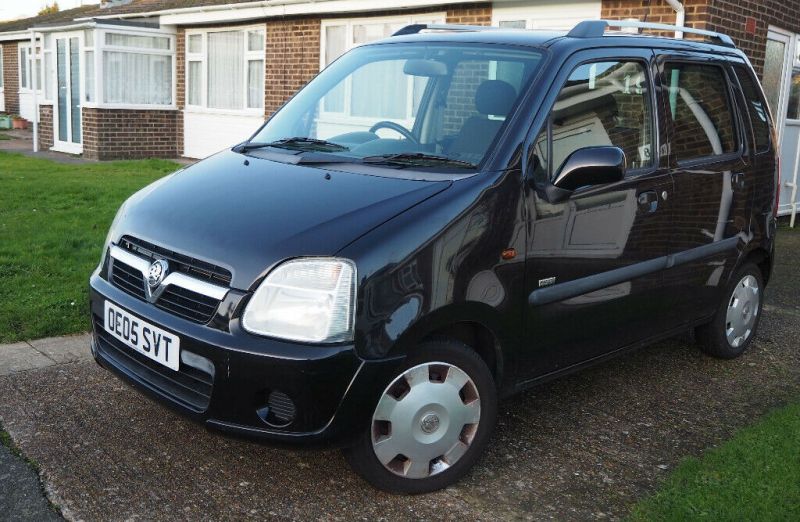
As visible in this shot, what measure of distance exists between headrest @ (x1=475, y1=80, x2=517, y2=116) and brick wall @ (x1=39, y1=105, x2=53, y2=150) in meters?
17.5

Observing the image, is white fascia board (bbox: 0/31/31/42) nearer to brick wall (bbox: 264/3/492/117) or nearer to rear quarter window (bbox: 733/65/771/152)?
brick wall (bbox: 264/3/492/117)

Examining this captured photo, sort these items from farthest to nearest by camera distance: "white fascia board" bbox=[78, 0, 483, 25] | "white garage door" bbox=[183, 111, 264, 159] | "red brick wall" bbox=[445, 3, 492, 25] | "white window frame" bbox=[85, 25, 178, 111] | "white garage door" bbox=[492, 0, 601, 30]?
"white window frame" bbox=[85, 25, 178, 111] → "white garage door" bbox=[183, 111, 264, 159] → "white fascia board" bbox=[78, 0, 483, 25] → "red brick wall" bbox=[445, 3, 492, 25] → "white garage door" bbox=[492, 0, 601, 30]

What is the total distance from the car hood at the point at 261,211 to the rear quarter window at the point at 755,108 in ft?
8.55

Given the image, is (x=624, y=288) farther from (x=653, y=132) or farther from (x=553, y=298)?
(x=653, y=132)

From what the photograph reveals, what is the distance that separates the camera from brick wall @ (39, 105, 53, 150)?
19.1m

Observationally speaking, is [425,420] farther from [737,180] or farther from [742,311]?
[742,311]

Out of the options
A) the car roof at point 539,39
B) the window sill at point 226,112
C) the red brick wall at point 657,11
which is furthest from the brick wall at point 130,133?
the car roof at point 539,39

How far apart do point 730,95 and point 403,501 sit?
311 centimetres

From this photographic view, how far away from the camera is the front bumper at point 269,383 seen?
290cm

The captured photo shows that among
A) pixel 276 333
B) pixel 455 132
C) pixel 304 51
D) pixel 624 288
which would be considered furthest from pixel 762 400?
pixel 304 51

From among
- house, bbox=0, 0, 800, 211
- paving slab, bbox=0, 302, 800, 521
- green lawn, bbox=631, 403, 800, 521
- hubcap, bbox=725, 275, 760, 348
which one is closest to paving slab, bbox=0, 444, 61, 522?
paving slab, bbox=0, 302, 800, 521

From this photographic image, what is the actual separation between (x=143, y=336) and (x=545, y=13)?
8.53 meters

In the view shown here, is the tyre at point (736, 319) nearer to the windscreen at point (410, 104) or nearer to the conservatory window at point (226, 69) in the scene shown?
the windscreen at point (410, 104)

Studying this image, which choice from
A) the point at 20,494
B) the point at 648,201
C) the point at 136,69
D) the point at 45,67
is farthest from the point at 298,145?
the point at 45,67
